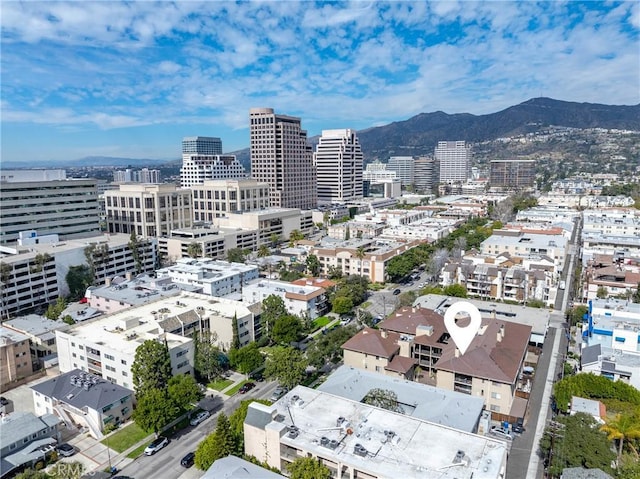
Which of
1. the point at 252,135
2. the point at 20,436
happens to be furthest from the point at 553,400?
the point at 252,135

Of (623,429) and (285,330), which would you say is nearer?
(623,429)

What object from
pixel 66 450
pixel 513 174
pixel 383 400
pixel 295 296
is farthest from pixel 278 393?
pixel 513 174

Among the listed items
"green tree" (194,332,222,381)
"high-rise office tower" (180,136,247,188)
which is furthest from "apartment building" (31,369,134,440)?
"high-rise office tower" (180,136,247,188)

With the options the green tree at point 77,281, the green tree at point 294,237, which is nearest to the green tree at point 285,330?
the green tree at point 77,281

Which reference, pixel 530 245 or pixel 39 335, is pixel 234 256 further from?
pixel 530 245

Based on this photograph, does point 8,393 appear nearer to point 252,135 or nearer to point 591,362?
point 591,362

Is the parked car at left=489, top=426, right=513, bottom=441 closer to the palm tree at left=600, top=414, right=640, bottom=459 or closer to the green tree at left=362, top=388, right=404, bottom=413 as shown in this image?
the palm tree at left=600, top=414, right=640, bottom=459

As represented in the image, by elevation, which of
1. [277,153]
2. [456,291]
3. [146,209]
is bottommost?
[456,291]

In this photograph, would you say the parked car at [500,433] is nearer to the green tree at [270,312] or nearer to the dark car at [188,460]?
the dark car at [188,460]
